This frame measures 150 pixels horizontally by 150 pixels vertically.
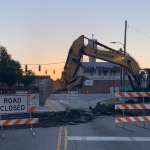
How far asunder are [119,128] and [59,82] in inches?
429

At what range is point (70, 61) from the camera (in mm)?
29328

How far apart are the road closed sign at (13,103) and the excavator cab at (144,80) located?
44.8 feet

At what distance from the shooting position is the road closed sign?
1645 centimetres

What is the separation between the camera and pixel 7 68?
289 feet

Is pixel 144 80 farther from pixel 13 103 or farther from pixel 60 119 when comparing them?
pixel 13 103

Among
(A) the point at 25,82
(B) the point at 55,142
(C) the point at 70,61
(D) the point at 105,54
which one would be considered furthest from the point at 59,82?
(A) the point at 25,82

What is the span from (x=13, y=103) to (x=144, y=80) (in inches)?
570

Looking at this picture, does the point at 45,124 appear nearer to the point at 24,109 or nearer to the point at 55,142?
the point at 24,109

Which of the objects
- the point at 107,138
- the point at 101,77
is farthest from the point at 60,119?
the point at 101,77

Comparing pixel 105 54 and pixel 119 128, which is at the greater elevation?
pixel 105 54

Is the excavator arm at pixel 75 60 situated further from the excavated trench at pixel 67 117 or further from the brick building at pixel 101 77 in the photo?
the brick building at pixel 101 77

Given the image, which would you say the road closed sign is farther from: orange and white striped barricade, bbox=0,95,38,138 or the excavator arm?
the excavator arm

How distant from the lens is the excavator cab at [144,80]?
2892cm

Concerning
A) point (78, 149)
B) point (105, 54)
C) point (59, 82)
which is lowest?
point (78, 149)
